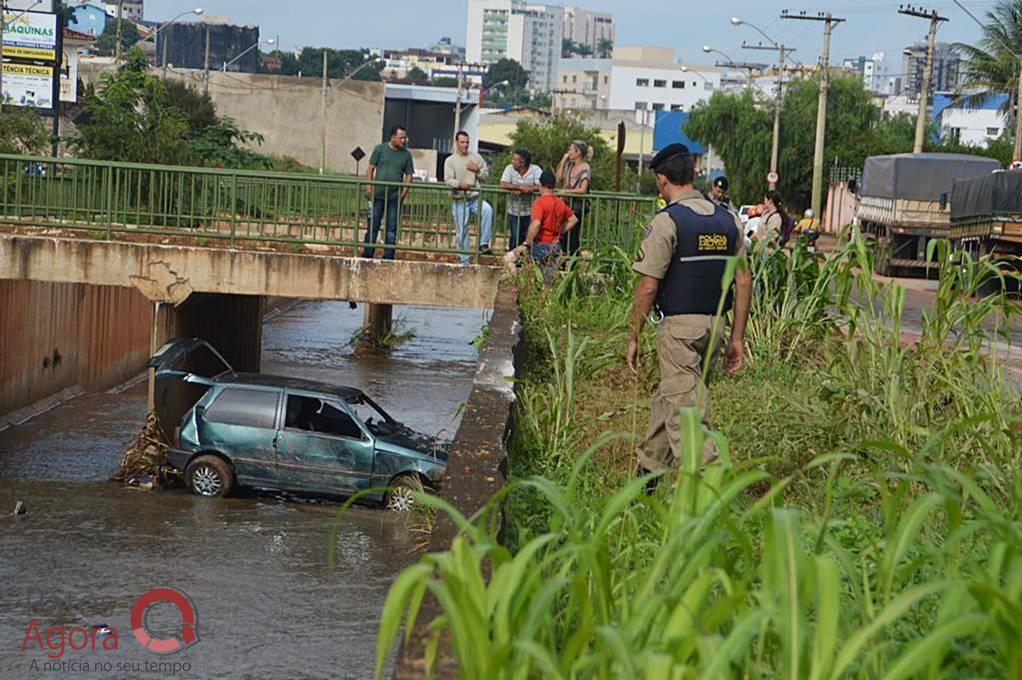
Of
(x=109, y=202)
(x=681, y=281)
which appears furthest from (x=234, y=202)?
(x=681, y=281)

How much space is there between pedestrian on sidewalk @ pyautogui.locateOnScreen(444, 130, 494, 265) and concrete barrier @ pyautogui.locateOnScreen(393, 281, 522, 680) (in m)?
7.39

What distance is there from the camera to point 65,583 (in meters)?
12.4

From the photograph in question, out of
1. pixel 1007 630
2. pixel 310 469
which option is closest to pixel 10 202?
pixel 310 469

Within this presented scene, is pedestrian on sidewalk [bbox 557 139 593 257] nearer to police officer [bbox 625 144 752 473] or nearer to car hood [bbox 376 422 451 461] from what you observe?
car hood [bbox 376 422 451 461]

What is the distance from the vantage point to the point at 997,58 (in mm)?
54156

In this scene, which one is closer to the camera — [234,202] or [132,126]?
[234,202]

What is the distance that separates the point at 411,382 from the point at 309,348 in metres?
5.68

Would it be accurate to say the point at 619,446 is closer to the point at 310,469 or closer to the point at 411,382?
the point at 310,469

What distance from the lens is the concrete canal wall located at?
21.9 metres

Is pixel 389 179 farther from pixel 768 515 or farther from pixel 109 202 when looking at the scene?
pixel 768 515

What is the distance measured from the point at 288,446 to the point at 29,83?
101ft

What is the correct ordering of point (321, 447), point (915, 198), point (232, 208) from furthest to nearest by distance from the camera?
point (915, 198) < point (232, 208) < point (321, 447)

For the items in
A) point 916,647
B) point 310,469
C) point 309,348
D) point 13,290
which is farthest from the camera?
point 309,348

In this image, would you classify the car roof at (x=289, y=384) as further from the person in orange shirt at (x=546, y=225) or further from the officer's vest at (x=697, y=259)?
the officer's vest at (x=697, y=259)
